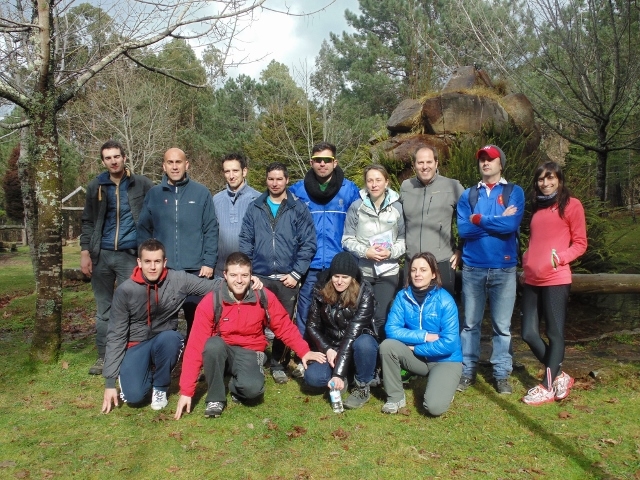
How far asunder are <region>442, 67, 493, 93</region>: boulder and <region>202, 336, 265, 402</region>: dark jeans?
699 cm

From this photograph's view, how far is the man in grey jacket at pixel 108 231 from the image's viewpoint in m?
4.84

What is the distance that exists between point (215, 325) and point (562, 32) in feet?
24.4

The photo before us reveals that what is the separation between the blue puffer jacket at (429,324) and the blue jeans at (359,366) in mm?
192

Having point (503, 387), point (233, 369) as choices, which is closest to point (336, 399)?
→ point (233, 369)

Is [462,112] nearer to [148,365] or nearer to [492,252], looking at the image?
[492,252]

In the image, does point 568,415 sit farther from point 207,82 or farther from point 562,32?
point 562,32

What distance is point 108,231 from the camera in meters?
4.88

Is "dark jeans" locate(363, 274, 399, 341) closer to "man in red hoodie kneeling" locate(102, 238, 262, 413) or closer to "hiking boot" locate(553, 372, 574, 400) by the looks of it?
"man in red hoodie kneeling" locate(102, 238, 262, 413)

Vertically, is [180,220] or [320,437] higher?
[180,220]

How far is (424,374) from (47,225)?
3.45m

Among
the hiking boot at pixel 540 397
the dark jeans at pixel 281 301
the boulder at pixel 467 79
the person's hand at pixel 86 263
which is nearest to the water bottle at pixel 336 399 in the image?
the dark jeans at pixel 281 301

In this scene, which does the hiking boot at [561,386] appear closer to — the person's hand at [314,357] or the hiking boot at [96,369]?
the person's hand at [314,357]

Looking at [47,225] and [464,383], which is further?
[47,225]

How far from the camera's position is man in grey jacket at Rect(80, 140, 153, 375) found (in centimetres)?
484
